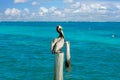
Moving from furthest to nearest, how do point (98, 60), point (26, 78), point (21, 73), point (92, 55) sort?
point (92, 55) < point (98, 60) < point (21, 73) < point (26, 78)

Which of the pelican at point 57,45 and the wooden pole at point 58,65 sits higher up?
the pelican at point 57,45

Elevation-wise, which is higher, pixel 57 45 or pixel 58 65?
pixel 57 45

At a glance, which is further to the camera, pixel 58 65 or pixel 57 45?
pixel 57 45

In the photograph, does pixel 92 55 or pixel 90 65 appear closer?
pixel 90 65

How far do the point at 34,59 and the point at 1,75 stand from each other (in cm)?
1036

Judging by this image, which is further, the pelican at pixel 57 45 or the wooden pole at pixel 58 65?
the pelican at pixel 57 45

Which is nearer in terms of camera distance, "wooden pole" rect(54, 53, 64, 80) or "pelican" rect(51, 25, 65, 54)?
"wooden pole" rect(54, 53, 64, 80)

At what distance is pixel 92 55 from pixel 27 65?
38.0 ft

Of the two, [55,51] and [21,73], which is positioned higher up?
[55,51]

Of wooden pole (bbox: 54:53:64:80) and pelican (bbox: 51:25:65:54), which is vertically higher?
pelican (bbox: 51:25:65:54)

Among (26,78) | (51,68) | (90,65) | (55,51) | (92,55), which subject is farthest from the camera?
(92,55)

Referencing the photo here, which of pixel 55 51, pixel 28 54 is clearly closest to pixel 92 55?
pixel 28 54

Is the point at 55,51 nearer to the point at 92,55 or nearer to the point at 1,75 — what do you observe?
the point at 1,75

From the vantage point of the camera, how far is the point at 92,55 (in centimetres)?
4491
